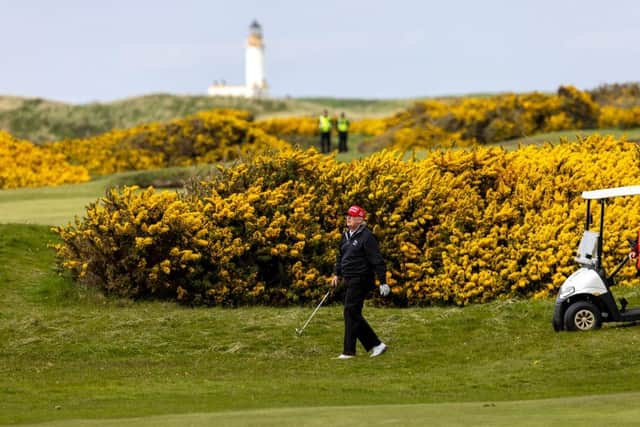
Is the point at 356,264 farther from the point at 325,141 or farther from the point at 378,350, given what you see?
the point at 325,141

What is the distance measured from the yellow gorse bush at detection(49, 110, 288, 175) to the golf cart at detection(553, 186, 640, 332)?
162 ft

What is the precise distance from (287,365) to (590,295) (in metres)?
4.51

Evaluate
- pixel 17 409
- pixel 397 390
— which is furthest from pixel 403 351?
pixel 17 409

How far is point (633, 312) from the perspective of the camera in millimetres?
19188

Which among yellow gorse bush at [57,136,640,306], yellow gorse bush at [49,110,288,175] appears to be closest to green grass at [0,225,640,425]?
yellow gorse bush at [57,136,640,306]

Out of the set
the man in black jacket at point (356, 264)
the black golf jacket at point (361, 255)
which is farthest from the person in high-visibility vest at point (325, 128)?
the black golf jacket at point (361, 255)

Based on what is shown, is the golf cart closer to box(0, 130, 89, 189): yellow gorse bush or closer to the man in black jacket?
the man in black jacket

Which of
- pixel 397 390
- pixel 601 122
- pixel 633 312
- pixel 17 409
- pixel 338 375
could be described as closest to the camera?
pixel 17 409

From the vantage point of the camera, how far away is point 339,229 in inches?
1061

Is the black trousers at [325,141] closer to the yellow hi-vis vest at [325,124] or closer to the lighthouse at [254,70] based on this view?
the yellow hi-vis vest at [325,124]

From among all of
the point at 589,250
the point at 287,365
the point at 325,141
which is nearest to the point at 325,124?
the point at 325,141

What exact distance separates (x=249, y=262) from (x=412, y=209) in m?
3.68

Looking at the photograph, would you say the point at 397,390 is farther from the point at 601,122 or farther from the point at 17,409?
the point at 601,122

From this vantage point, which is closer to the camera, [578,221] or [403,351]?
[403,351]
